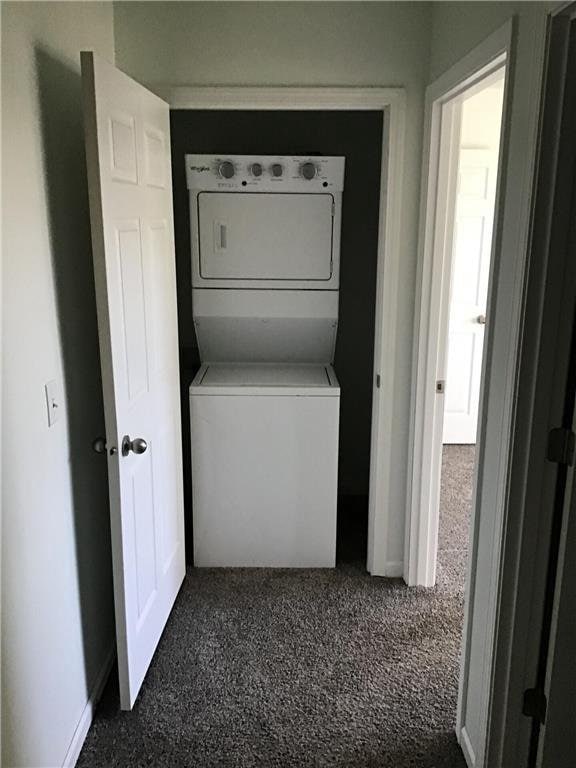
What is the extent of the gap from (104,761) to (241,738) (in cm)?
39

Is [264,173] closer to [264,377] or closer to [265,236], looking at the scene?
[265,236]

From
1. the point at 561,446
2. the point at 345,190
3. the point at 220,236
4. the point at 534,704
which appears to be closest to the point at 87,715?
the point at 534,704

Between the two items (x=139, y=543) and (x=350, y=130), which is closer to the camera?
(x=139, y=543)

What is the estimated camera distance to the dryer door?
274 centimetres

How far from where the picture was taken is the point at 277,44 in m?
2.33

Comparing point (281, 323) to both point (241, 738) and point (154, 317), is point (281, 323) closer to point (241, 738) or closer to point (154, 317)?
point (154, 317)

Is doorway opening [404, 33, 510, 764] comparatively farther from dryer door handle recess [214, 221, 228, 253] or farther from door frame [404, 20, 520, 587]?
dryer door handle recess [214, 221, 228, 253]

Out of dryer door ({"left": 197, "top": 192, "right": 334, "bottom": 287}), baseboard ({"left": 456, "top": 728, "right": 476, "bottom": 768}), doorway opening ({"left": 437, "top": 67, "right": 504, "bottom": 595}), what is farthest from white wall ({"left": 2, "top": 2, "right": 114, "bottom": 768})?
doorway opening ({"left": 437, "top": 67, "right": 504, "bottom": 595})

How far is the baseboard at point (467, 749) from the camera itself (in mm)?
1829

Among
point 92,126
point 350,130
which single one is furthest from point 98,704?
point 350,130

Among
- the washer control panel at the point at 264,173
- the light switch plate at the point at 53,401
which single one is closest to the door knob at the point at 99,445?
A: the light switch plate at the point at 53,401

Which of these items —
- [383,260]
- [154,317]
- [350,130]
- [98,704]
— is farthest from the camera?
[350,130]

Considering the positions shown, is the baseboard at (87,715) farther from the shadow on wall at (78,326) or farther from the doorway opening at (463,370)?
the doorway opening at (463,370)

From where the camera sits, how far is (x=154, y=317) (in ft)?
7.29
